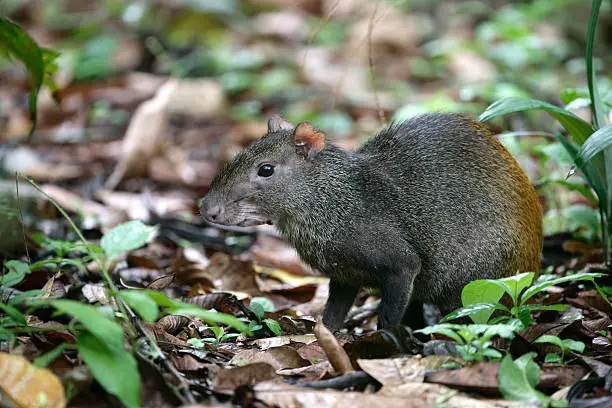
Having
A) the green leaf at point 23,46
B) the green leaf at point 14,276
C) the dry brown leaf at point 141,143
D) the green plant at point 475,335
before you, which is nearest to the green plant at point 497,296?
the green plant at point 475,335

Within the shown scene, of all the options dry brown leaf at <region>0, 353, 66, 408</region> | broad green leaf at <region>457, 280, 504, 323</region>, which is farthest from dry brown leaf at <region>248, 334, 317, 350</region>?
dry brown leaf at <region>0, 353, 66, 408</region>

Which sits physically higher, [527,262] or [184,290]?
[527,262]

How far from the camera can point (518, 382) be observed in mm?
2824

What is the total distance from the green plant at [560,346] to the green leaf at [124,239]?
1.62m

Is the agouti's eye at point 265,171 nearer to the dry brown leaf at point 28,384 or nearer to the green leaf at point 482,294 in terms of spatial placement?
the green leaf at point 482,294

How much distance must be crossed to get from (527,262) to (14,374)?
289 centimetres

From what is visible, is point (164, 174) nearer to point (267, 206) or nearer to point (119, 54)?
point (267, 206)

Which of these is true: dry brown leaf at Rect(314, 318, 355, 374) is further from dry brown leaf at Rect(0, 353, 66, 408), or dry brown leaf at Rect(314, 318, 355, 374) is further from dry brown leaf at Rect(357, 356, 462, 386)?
dry brown leaf at Rect(0, 353, 66, 408)

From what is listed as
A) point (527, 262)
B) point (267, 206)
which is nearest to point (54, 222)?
point (267, 206)

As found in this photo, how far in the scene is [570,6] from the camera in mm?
12250

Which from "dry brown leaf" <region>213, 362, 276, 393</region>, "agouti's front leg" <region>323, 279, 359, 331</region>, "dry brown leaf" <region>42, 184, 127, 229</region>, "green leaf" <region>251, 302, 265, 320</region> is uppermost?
"dry brown leaf" <region>213, 362, 276, 393</region>

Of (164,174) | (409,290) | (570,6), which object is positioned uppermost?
(570,6)

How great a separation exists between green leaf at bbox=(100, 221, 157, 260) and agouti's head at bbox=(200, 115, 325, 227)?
124 cm

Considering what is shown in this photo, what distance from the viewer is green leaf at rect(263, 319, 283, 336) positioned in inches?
153
